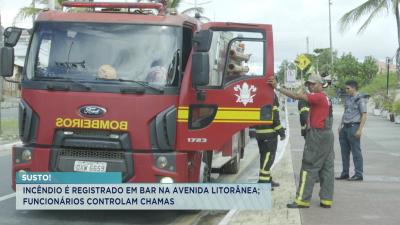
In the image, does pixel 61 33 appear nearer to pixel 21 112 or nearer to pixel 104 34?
pixel 104 34

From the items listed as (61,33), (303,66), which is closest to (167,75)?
(61,33)

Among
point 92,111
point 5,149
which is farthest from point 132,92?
point 5,149

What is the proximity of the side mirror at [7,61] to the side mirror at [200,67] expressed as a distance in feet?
8.16

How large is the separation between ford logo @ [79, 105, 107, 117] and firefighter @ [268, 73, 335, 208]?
268 centimetres

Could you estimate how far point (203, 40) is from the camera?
7480mm

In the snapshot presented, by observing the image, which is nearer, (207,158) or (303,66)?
(207,158)

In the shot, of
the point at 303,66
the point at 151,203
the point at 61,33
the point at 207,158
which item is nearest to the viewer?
the point at 151,203

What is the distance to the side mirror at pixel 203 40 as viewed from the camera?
747 centimetres

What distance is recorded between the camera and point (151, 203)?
7.38 m

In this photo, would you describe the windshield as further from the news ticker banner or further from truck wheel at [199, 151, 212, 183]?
truck wheel at [199, 151, 212, 183]

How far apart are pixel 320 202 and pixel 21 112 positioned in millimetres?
4122

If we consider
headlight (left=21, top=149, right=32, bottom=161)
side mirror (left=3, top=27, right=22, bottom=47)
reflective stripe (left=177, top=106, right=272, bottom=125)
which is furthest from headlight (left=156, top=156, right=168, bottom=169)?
side mirror (left=3, top=27, right=22, bottom=47)

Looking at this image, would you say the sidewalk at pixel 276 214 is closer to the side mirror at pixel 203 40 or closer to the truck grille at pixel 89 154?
the truck grille at pixel 89 154

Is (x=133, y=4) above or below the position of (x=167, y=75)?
above
